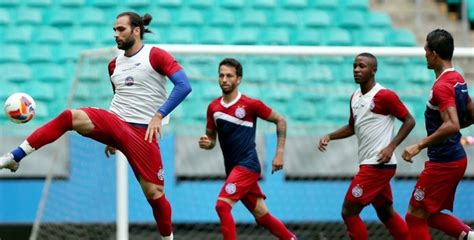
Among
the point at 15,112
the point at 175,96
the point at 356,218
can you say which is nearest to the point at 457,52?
the point at 356,218

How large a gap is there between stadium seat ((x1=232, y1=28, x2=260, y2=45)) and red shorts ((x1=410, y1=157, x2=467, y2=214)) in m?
6.20

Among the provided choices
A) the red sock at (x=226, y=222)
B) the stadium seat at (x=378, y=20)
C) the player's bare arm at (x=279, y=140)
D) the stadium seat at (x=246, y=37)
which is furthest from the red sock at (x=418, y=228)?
the stadium seat at (x=378, y=20)

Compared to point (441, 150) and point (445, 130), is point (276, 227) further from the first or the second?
point (445, 130)

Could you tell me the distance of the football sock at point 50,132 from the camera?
30.4 ft

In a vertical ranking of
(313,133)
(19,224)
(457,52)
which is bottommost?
(19,224)

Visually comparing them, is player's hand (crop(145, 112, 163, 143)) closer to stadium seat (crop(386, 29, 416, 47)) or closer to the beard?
the beard

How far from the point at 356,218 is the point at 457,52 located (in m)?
2.91

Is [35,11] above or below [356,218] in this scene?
above

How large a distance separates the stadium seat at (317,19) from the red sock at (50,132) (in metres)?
6.94

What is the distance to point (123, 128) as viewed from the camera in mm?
9672

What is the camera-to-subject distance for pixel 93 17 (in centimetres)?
1548

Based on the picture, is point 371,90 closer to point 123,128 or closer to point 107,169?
Result: point 123,128

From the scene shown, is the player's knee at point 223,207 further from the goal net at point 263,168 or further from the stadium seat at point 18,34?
the stadium seat at point 18,34

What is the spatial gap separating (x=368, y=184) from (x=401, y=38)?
19.8 ft
